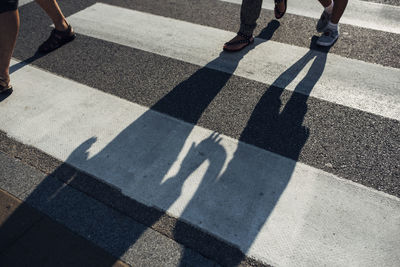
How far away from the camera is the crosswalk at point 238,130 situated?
97.4 inches

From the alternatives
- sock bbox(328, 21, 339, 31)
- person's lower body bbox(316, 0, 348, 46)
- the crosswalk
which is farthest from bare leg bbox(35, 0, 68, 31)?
sock bbox(328, 21, 339, 31)

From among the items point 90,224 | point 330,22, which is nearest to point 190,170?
point 90,224

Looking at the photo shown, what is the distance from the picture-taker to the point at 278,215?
2.53m

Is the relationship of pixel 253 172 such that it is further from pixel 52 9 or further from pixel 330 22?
pixel 52 9

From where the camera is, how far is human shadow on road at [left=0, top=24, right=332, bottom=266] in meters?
2.50

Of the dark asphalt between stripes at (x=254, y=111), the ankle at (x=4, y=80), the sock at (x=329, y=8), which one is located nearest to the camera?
the dark asphalt between stripes at (x=254, y=111)

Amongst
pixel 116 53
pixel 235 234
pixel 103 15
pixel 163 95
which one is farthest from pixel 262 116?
pixel 103 15

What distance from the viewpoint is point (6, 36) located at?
3787 millimetres

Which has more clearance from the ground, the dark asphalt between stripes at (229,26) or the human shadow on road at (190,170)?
the dark asphalt between stripes at (229,26)

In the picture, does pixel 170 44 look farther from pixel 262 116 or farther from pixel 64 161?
pixel 64 161

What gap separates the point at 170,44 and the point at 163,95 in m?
1.13

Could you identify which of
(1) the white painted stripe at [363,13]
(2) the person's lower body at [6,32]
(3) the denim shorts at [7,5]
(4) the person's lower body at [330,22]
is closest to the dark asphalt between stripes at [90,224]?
(2) the person's lower body at [6,32]

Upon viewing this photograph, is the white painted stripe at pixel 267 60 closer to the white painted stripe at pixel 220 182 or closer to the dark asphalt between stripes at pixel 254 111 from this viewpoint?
the dark asphalt between stripes at pixel 254 111

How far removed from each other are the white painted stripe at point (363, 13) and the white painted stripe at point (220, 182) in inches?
113
